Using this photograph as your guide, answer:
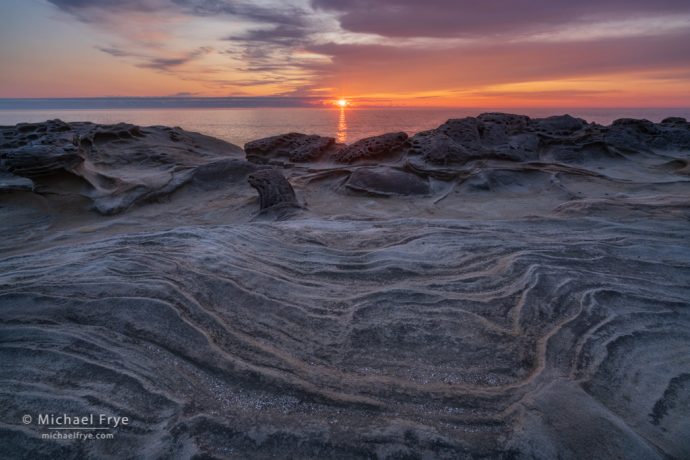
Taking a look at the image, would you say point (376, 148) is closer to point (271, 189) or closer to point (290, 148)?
point (290, 148)

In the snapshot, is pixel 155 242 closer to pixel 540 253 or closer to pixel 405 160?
pixel 540 253

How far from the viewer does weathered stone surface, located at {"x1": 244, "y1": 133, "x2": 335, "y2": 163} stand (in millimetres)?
11094

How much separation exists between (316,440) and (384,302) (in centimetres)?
145

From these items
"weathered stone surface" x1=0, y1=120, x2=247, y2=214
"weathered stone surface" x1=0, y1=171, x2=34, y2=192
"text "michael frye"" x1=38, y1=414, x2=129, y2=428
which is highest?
"weathered stone surface" x1=0, y1=120, x2=247, y2=214

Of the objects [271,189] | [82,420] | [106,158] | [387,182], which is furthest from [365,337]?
[106,158]

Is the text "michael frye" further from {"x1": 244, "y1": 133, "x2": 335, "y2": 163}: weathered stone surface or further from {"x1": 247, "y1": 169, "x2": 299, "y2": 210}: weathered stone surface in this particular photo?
{"x1": 244, "y1": 133, "x2": 335, "y2": 163}: weathered stone surface

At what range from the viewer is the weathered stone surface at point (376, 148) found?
32.8ft

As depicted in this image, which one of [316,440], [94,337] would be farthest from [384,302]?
[94,337]

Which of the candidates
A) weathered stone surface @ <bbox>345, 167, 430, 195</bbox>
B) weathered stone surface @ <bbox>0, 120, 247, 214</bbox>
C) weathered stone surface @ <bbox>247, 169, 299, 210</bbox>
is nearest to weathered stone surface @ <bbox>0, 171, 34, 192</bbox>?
weathered stone surface @ <bbox>0, 120, 247, 214</bbox>

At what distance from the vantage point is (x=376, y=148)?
1004 centimetres

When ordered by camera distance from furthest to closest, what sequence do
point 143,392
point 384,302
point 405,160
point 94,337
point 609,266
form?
1. point 405,160
2. point 609,266
3. point 384,302
4. point 94,337
5. point 143,392

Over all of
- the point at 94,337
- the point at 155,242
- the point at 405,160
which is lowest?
the point at 94,337

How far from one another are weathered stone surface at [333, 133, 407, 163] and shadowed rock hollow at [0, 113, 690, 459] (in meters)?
4.71

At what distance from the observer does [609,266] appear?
398 centimetres
